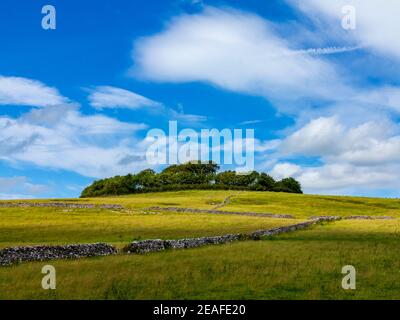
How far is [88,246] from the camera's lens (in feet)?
109

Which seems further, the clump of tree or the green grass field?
the clump of tree

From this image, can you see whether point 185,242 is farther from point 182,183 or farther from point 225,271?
point 182,183

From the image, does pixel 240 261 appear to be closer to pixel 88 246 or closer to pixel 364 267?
pixel 364 267

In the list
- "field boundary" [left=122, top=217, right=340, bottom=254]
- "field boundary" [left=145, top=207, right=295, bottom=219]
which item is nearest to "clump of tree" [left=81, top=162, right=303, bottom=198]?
"field boundary" [left=145, top=207, right=295, bottom=219]

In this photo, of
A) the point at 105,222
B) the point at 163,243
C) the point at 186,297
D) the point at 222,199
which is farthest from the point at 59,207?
the point at 186,297

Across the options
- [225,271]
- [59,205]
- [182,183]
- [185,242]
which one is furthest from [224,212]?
[182,183]

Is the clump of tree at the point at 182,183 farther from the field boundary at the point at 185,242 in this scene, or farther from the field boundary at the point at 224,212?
the field boundary at the point at 185,242

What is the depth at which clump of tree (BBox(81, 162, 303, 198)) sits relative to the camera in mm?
166538

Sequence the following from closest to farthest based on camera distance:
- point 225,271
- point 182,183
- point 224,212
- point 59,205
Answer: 1. point 225,271
2. point 224,212
3. point 59,205
4. point 182,183

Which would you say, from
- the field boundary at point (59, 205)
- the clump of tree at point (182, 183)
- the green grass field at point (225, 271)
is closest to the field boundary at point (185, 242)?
the green grass field at point (225, 271)

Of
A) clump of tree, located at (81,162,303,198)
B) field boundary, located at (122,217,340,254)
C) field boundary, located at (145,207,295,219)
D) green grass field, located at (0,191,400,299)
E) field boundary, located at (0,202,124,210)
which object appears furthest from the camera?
clump of tree, located at (81,162,303,198)

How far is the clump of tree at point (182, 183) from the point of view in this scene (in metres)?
167

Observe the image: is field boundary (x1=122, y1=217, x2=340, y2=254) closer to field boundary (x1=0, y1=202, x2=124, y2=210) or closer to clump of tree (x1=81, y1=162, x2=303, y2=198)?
field boundary (x1=0, y1=202, x2=124, y2=210)

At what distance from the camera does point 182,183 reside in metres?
185
